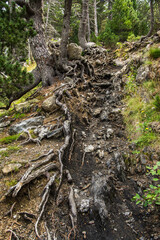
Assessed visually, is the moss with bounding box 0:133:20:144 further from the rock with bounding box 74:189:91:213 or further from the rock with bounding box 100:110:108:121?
the rock with bounding box 100:110:108:121

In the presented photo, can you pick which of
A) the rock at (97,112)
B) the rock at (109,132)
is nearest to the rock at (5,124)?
the rock at (97,112)

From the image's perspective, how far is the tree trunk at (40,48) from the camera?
7711 millimetres

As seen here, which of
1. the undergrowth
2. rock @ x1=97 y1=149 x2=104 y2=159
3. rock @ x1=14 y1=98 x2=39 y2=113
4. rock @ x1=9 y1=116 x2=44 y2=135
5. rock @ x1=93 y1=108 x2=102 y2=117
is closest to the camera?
the undergrowth

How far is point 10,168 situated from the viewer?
3.23 meters

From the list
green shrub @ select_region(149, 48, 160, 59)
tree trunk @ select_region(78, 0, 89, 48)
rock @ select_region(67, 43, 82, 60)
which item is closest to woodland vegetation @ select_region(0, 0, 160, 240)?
green shrub @ select_region(149, 48, 160, 59)

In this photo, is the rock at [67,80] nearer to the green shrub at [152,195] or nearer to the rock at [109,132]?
the rock at [109,132]

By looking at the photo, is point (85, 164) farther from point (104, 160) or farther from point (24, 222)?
point (24, 222)

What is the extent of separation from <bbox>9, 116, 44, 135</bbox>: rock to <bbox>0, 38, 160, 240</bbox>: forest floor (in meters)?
0.36

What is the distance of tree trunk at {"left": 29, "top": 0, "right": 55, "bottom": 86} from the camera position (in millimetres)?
7711

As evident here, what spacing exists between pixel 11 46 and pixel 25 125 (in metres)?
2.90

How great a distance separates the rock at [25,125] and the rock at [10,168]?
2.13m

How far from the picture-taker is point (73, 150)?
4531 millimetres

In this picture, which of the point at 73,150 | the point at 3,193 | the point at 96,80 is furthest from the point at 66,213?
the point at 96,80

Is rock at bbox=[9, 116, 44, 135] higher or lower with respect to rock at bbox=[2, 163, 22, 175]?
higher
